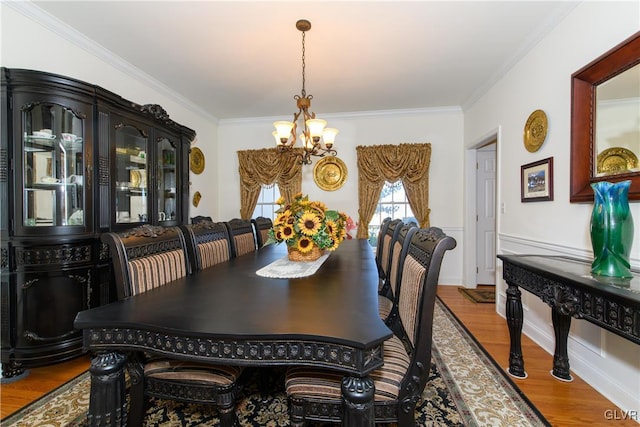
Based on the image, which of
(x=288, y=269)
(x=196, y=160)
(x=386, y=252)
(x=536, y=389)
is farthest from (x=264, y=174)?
(x=536, y=389)

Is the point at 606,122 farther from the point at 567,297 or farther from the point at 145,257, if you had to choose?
the point at 145,257

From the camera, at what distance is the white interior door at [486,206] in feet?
13.7

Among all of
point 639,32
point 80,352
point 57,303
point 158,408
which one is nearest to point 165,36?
point 57,303

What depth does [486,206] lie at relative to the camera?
4.18m

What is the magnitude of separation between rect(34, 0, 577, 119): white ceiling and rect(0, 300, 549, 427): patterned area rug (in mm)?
2534

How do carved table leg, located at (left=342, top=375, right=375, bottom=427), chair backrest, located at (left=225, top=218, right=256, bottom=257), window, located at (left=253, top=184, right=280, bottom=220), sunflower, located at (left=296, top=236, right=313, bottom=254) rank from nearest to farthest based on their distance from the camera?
carved table leg, located at (left=342, top=375, right=375, bottom=427) < sunflower, located at (left=296, top=236, right=313, bottom=254) < chair backrest, located at (left=225, top=218, right=256, bottom=257) < window, located at (left=253, top=184, right=280, bottom=220)

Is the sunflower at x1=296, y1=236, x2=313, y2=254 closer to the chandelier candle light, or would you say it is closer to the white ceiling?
the chandelier candle light

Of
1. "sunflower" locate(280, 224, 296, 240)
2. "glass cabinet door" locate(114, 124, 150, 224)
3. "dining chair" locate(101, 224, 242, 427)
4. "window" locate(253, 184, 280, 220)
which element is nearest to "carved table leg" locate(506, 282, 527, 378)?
"sunflower" locate(280, 224, 296, 240)

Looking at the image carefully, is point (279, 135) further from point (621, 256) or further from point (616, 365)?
point (616, 365)

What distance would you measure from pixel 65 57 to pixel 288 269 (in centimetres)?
261

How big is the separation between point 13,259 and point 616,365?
389cm

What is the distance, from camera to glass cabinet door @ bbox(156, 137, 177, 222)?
3.00 meters

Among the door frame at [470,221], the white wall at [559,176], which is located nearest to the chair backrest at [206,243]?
the white wall at [559,176]

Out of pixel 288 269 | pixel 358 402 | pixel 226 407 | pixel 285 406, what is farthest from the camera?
pixel 288 269
